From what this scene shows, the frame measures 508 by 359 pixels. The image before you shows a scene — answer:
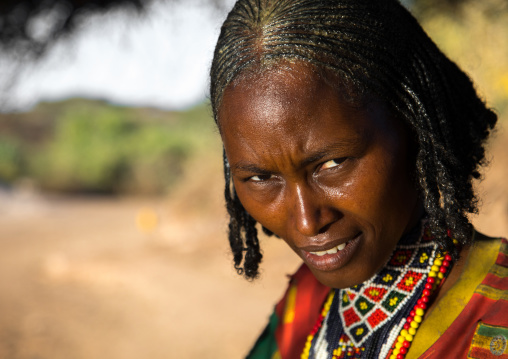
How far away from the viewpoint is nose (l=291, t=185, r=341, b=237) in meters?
1.27

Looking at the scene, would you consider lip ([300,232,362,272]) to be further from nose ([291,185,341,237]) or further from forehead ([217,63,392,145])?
forehead ([217,63,392,145])

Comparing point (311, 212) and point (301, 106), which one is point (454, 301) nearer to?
point (311, 212)

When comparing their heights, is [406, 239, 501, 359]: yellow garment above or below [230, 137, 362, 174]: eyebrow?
below

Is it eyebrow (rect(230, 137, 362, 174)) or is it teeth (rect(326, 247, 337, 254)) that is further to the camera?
teeth (rect(326, 247, 337, 254))

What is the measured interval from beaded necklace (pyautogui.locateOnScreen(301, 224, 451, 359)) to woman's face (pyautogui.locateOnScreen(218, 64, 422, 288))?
126 mm

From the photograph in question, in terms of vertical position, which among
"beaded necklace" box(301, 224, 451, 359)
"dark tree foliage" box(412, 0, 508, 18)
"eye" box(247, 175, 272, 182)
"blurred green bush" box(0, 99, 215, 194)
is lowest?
"beaded necklace" box(301, 224, 451, 359)

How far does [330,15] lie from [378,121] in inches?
11.9

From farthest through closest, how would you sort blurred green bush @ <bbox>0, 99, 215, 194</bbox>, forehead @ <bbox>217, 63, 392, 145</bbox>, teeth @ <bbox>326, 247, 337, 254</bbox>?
blurred green bush @ <bbox>0, 99, 215, 194</bbox>, teeth @ <bbox>326, 247, 337, 254</bbox>, forehead @ <bbox>217, 63, 392, 145</bbox>

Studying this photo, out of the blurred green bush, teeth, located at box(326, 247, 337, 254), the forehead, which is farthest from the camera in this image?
the blurred green bush

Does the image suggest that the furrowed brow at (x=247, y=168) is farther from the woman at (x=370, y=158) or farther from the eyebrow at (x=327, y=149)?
the eyebrow at (x=327, y=149)

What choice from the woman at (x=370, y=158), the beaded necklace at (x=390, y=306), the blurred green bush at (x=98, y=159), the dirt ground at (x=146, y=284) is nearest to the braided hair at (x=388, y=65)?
the woman at (x=370, y=158)

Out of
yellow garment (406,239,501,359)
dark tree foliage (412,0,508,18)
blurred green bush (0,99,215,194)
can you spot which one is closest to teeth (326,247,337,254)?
yellow garment (406,239,501,359)

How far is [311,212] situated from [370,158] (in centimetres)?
20

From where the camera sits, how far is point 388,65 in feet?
4.23
